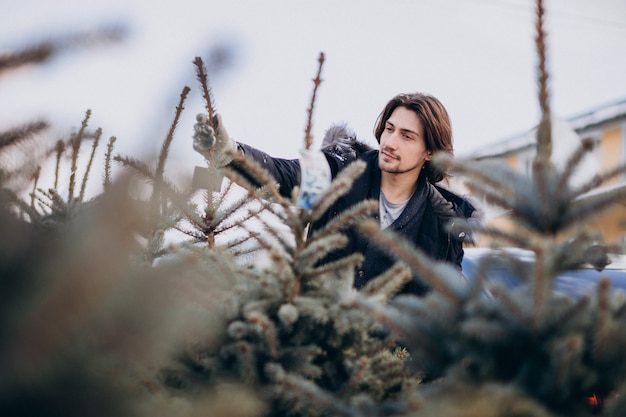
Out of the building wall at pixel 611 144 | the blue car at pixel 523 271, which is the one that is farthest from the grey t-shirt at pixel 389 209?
the building wall at pixel 611 144

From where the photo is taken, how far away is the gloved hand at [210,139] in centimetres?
223

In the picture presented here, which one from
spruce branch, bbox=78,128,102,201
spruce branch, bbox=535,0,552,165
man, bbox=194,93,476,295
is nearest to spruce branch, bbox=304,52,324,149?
spruce branch, bbox=535,0,552,165

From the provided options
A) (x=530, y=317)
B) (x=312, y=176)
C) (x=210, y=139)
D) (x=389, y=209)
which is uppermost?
(x=210, y=139)

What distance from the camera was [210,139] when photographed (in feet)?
7.38

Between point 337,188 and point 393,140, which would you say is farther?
point 393,140

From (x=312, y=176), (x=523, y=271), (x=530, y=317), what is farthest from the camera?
(x=312, y=176)

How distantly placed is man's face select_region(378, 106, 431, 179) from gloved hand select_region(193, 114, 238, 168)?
1441 mm

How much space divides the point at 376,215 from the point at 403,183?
476 mm

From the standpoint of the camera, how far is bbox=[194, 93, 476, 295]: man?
10.3ft

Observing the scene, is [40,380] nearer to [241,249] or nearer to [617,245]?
[617,245]

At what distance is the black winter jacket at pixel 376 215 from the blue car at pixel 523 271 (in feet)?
1.07

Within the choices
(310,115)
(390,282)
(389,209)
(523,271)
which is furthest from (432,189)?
(523,271)

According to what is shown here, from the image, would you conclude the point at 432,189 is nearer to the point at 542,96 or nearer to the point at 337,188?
the point at 337,188

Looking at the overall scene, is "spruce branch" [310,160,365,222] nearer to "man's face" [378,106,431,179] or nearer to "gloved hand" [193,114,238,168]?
"gloved hand" [193,114,238,168]
